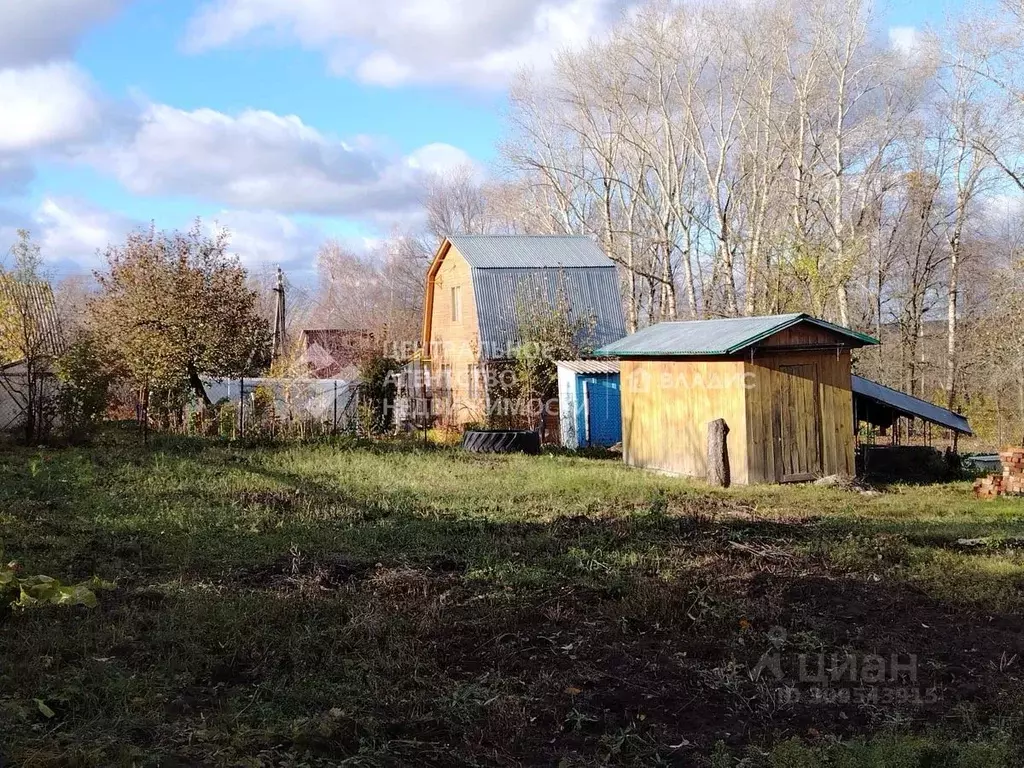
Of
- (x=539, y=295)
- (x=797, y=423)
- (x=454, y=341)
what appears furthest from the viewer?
(x=454, y=341)

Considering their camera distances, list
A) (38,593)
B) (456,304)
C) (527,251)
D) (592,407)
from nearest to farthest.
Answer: (38,593)
(592,407)
(527,251)
(456,304)

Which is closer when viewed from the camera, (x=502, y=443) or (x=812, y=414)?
(x=812, y=414)

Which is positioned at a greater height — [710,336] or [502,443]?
[710,336]

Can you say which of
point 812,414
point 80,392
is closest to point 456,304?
point 80,392

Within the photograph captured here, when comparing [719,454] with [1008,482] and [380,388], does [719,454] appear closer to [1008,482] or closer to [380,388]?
[1008,482]

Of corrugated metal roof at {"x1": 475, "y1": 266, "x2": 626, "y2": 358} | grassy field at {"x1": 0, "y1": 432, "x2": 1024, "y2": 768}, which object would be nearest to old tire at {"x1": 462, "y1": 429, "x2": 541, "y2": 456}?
corrugated metal roof at {"x1": 475, "y1": 266, "x2": 626, "y2": 358}

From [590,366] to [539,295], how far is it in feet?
15.1

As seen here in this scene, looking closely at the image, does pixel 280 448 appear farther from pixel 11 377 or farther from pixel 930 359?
pixel 930 359

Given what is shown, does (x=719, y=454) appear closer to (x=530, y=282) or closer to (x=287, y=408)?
(x=287, y=408)

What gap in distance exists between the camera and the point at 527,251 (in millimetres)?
27125

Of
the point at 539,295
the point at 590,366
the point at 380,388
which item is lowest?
the point at 380,388

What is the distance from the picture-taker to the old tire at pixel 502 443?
1842 cm

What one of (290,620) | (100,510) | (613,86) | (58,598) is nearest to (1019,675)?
(290,620)

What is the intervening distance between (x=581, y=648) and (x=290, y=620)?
2.12m
